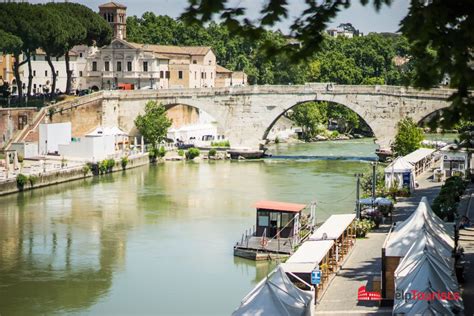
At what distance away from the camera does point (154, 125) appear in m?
52.8

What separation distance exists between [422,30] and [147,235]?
20.9 meters

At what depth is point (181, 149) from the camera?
54.1 m

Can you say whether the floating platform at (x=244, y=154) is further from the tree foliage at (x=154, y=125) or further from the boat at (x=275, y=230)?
the boat at (x=275, y=230)

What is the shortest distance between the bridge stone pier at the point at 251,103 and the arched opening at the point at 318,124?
33.6ft

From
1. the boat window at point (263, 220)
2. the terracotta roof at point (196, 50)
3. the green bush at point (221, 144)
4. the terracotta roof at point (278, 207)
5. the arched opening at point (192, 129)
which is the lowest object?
the boat window at point (263, 220)

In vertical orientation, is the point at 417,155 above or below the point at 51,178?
above

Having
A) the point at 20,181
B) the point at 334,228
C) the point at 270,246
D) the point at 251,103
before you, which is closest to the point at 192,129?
the point at 251,103

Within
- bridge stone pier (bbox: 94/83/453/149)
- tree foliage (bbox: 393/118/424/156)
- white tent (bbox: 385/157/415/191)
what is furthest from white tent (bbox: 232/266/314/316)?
bridge stone pier (bbox: 94/83/453/149)

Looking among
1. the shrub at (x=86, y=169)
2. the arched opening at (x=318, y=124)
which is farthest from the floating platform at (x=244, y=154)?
the arched opening at (x=318, y=124)

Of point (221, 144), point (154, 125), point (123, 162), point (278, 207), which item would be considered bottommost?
point (278, 207)

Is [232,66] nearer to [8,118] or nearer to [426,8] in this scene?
[8,118]

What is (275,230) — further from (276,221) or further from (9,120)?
(9,120)

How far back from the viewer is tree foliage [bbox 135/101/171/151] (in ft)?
173

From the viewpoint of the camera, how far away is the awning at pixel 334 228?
841 inches
